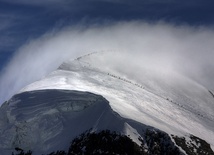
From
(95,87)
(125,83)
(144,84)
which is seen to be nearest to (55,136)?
(95,87)

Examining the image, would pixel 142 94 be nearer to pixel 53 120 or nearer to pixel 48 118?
pixel 53 120

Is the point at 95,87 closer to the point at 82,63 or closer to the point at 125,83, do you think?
the point at 125,83

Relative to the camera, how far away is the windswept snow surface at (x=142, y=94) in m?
124

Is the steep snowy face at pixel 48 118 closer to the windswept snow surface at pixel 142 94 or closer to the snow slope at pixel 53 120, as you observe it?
the snow slope at pixel 53 120

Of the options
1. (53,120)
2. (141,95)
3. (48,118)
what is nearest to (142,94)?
(141,95)

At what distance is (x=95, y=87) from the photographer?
14262 centimetres

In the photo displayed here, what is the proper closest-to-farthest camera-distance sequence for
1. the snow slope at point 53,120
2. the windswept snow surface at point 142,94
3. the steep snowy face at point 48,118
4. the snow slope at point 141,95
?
the snow slope at point 53,120 → the steep snowy face at point 48,118 → the snow slope at point 141,95 → the windswept snow surface at point 142,94

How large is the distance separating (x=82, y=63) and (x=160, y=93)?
33.4 m

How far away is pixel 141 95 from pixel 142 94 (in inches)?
110

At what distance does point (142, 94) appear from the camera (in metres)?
154

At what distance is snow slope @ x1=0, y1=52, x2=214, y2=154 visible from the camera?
12306 centimetres

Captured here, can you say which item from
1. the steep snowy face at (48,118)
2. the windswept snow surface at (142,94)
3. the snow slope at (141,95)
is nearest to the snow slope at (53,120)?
the steep snowy face at (48,118)

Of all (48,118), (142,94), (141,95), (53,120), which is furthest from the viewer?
(142,94)

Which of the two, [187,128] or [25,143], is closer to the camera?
[25,143]
